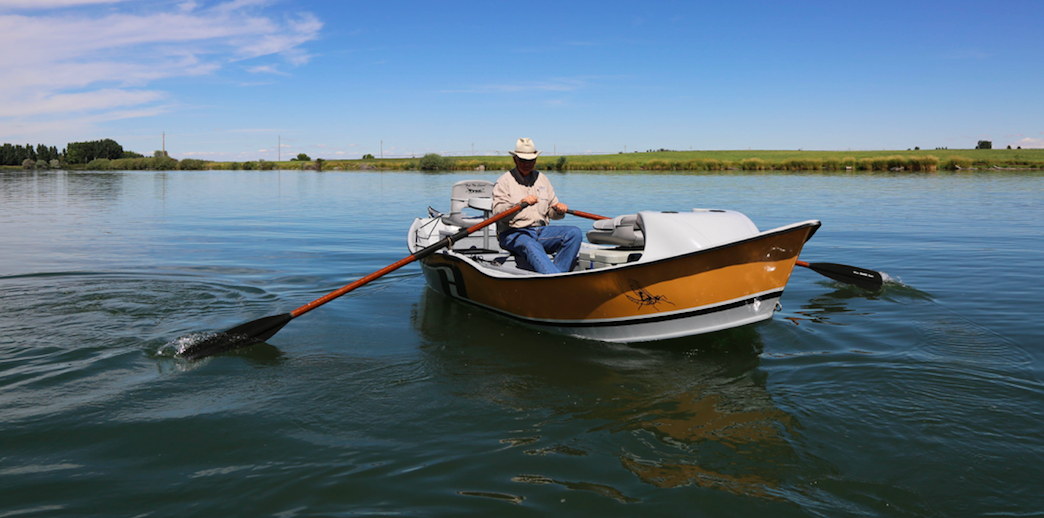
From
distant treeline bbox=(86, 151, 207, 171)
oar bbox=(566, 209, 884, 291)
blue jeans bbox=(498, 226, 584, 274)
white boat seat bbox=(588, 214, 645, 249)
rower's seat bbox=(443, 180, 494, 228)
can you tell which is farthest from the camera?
distant treeline bbox=(86, 151, 207, 171)

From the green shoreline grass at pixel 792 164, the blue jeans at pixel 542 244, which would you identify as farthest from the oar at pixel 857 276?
the green shoreline grass at pixel 792 164

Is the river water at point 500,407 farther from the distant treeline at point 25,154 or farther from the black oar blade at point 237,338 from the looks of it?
the distant treeline at point 25,154

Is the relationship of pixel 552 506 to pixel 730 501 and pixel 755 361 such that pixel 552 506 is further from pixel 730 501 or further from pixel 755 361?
pixel 755 361

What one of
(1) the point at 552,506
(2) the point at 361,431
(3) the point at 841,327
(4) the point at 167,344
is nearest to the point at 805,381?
(3) the point at 841,327

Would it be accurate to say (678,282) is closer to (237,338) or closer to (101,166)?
(237,338)

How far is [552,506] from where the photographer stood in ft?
9.95

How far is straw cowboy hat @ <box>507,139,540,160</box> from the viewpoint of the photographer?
6691 mm

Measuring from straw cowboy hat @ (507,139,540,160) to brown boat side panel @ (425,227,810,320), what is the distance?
63.8 inches

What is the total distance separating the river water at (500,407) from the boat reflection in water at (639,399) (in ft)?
0.07

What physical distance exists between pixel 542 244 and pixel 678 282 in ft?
7.02

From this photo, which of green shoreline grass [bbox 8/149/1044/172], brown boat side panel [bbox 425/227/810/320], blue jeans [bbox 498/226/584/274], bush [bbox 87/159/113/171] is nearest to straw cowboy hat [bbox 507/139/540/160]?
→ blue jeans [bbox 498/226/584/274]

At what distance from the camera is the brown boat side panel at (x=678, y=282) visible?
483 cm

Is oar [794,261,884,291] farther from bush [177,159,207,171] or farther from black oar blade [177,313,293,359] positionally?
bush [177,159,207,171]

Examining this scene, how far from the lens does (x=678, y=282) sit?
4980 mm
